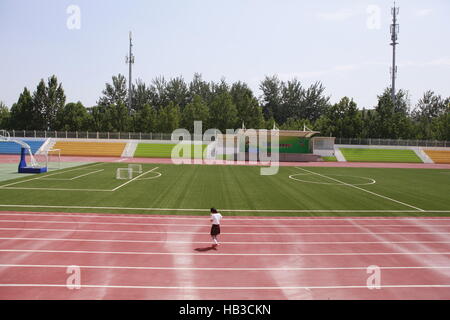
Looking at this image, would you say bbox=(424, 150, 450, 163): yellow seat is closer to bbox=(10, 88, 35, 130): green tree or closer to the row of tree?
the row of tree

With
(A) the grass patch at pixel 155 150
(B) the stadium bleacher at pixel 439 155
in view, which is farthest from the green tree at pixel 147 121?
(B) the stadium bleacher at pixel 439 155

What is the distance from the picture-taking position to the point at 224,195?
23.4m

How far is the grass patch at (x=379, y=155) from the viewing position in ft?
192

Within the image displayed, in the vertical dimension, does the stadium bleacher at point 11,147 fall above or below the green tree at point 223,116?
below

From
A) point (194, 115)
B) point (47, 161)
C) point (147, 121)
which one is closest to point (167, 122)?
point (147, 121)

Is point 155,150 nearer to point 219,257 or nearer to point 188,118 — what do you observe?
point 188,118

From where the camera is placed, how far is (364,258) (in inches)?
473

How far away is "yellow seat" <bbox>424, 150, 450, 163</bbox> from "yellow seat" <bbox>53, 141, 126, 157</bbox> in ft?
171

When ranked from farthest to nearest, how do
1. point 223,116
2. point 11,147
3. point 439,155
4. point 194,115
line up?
1. point 194,115
2. point 223,116
3. point 439,155
4. point 11,147

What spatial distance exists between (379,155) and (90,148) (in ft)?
157

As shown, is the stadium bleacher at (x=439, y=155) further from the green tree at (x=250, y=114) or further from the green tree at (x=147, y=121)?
the green tree at (x=147, y=121)

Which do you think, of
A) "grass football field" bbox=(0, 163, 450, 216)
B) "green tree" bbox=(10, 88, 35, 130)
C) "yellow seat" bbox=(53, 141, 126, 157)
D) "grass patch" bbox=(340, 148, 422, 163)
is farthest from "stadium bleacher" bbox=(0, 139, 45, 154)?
"grass patch" bbox=(340, 148, 422, 163)

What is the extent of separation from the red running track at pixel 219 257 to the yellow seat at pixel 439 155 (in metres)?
50.6
